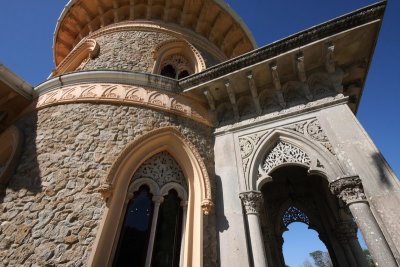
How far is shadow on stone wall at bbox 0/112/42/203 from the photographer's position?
12.4 feet

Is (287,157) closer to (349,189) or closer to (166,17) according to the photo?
(349,189)

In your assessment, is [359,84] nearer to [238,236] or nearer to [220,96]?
[220,96]

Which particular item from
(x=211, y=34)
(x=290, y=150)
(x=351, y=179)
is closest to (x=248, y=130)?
(x=290, y=150)

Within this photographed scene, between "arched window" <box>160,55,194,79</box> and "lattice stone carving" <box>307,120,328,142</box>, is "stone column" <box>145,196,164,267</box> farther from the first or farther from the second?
"arched window" <box>160,55,194,79</box>

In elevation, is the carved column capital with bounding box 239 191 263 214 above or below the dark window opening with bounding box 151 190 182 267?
above

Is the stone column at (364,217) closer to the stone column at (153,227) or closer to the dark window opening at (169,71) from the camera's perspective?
the stone column at (153,227)

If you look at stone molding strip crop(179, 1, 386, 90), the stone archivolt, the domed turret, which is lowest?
the stone archivolt

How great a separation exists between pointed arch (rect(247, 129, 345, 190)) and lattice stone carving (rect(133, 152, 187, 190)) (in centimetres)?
140

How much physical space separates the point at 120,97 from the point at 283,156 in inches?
143

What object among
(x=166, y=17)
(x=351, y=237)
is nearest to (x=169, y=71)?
(x=166, y=17)

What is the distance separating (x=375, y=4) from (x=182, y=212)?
5.25 m

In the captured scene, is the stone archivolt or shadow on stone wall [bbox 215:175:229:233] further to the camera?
the stone archivolt

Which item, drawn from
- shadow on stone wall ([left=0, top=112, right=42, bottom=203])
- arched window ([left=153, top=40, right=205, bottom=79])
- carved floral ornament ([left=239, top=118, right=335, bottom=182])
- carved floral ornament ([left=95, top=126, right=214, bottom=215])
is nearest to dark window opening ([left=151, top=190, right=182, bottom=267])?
carved floral ornament ([left=95, top=126, right=214, bottom=215])

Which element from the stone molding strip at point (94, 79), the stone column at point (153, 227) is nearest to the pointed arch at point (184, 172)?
the stone column at point (153, 227)
